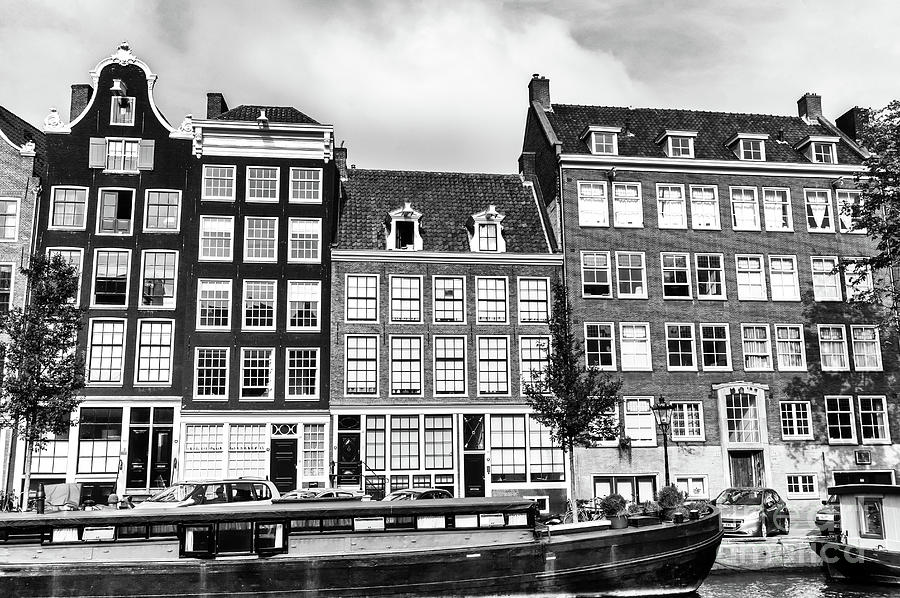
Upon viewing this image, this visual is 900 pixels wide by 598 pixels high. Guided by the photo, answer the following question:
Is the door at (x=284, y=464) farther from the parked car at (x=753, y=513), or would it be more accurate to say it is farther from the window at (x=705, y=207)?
the window at (x=705, y=207)

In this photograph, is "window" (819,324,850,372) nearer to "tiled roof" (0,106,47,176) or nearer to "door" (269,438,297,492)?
"door" (269,438,297,492)

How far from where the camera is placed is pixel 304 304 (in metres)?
40.1

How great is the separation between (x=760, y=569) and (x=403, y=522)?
1374 cm

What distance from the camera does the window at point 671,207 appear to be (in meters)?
43.6

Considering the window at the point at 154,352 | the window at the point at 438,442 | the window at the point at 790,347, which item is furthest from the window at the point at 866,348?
the window at the point at 154,352

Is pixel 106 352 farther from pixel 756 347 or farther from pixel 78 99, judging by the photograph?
pixel 756 347

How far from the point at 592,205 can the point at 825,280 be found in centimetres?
1229

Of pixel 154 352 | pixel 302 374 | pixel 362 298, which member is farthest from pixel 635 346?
pixel 154 352

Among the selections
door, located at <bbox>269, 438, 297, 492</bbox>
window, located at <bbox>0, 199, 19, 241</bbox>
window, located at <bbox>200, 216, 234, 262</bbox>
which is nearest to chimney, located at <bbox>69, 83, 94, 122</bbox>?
window, located at <bbox>0, 199, 19, 241</bbox>

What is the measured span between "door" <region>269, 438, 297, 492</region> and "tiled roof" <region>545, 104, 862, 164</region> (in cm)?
1949

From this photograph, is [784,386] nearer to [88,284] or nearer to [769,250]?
[769,250]

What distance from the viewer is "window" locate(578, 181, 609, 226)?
42969 mm

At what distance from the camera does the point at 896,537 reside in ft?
93.6

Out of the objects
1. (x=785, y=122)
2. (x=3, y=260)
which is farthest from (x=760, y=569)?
(x=3, y=260)
